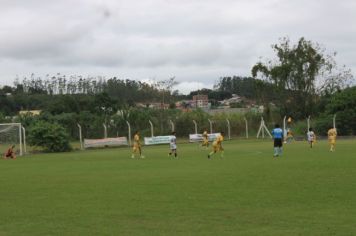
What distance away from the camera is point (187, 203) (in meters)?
12.8

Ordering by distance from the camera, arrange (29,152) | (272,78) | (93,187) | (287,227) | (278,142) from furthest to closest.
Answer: (272,78)
(29,152)
(278,142)
(93,187)
(287,227)

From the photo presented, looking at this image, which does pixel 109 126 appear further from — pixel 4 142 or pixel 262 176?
pixel 262 176

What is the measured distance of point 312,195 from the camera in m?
13.6

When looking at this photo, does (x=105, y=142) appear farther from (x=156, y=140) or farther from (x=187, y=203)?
(x=187, y=203)

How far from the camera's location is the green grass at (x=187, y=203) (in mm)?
9982

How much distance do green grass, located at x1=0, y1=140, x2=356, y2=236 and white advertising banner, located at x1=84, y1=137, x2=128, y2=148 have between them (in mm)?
30028

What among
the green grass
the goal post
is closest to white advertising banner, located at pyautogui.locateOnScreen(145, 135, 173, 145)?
the goal post

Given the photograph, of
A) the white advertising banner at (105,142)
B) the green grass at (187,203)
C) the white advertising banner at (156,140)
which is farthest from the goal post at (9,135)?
the green grass at (187,203)

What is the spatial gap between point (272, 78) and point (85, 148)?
2916 cm

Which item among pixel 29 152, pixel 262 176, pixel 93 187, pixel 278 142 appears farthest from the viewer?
pixel 29 152

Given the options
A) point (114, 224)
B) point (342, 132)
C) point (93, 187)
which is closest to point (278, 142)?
point (93, 187)

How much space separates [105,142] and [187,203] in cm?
3982

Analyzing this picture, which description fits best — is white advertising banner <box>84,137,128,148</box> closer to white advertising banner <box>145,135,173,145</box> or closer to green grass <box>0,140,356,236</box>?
white advertising banner <box>145,135,173,145</box>

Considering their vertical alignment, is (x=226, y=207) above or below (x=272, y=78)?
below
